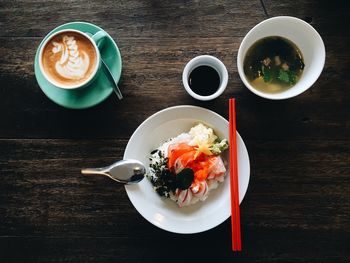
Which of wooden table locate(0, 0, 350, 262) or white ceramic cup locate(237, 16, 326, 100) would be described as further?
wooden table locate(0, 0, 350, 262)

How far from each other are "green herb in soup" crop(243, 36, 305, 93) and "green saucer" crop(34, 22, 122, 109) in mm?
385

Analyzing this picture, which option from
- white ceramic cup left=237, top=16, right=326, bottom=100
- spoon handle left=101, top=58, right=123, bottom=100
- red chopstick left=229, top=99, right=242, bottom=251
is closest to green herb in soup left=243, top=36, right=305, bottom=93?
white ceramic cup left=237, top=16, right=326, bottom=100

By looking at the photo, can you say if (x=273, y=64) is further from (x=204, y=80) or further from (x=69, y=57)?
(x=69, y=57)

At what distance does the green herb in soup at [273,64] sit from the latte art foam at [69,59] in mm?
451

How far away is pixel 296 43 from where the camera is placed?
1.21m

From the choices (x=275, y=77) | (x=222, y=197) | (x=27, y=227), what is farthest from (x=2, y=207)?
(x=275, y=77)

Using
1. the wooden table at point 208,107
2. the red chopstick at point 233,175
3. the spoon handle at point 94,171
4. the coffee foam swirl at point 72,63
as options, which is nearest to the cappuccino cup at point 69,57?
the coffee foam swirl at point 72,63

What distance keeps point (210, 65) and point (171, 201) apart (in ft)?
1.37

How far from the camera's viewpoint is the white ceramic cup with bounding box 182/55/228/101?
3.84ft

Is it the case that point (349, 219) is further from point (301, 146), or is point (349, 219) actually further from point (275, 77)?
point (275, 77)

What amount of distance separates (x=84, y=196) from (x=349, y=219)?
83cm

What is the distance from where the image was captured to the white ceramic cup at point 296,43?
3.70ft

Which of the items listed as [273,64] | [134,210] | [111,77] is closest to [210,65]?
[273,64]

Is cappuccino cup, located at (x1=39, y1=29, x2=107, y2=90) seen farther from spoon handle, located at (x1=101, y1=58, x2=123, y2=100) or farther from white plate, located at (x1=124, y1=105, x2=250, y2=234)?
white plate, located at (x1=124, y1=105, x2=250, y2=234)
